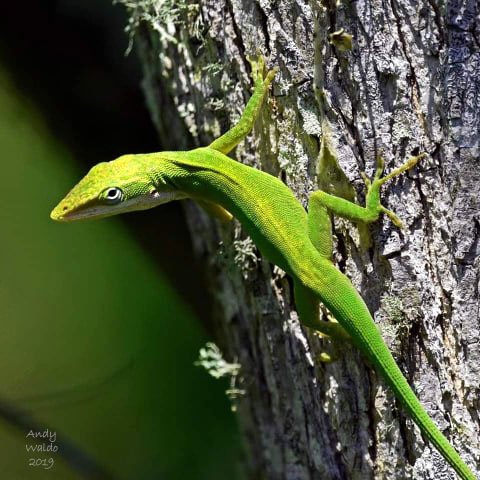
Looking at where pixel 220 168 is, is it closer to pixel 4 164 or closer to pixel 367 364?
pixel 367 364

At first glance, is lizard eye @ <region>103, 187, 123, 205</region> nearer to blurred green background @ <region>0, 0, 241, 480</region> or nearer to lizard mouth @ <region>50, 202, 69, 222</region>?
lizard mouth @ <region>50, 202, 69, 222</region>

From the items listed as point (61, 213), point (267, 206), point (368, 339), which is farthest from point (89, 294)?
point (368, 339)

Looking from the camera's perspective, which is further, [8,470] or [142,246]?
[142,246]

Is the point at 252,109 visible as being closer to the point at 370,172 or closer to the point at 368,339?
the point at 370,172

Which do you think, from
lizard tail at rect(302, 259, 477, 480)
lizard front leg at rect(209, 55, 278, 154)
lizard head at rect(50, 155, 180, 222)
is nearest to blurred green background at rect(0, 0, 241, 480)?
lizard head at rect(50, 155, 180, 222)

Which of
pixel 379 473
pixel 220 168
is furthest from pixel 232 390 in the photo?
pixel 220 168

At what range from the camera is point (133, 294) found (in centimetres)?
378

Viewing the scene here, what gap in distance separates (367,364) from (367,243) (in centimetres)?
46

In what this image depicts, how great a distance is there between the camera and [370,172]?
2.12 metres

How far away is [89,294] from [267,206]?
1.72 meters

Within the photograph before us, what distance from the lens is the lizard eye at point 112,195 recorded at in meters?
2.32

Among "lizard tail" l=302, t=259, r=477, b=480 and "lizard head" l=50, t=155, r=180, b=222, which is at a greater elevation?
"lizard head" l=50, t=155, r=180, b=222

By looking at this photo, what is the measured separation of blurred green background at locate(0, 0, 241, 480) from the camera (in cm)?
344

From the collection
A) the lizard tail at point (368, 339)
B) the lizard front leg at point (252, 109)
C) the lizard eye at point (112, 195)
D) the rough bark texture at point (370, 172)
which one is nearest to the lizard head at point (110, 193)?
the lizard eye at point (112, 195)
